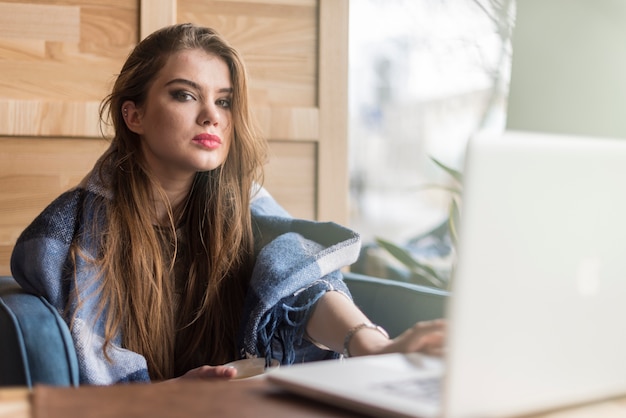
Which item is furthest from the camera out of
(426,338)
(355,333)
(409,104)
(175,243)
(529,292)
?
(409,104)

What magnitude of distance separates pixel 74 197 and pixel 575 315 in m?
1.13

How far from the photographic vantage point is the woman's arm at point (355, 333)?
2.78 feet

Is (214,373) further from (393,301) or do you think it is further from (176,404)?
(176,404)

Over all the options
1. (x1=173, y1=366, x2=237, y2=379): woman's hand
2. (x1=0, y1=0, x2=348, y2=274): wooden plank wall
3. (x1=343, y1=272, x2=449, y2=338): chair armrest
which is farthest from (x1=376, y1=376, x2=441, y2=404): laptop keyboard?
(x1=0, y1=0, x2=348, y2=274): wooden plank wall

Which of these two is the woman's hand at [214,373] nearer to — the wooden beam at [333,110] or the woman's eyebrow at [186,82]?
the woman's eyebrow at [186,82]

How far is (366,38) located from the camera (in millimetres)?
4762

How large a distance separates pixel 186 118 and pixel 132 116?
0.13 meters

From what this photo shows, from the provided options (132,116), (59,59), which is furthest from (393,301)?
(59,59)

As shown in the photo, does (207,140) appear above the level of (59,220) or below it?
above

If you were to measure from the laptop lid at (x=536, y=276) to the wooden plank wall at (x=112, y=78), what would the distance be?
57.7 inches

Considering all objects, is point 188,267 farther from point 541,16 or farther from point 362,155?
point 362,155

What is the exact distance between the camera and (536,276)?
0.68 meters

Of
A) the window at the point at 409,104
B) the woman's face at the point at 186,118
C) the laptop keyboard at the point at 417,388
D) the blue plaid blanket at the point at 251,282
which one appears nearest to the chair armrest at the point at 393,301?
the blue plaid blanket at the point at 251,282

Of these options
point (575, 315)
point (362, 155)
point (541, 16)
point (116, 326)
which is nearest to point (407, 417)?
point (575, 315)
